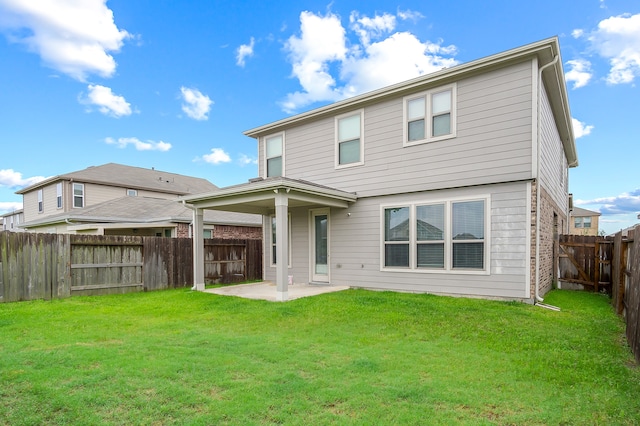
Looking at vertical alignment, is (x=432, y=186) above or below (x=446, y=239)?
above

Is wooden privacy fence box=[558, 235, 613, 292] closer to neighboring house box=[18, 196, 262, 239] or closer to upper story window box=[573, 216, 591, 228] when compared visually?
neighboring house box=[18, 196, 262, 239]

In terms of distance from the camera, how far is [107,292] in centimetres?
980

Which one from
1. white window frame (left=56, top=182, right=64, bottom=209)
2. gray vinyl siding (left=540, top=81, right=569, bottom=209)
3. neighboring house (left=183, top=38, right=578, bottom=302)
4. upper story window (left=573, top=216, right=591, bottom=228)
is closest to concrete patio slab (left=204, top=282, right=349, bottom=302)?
neighboring house (left=183, top=38, right=578, bottom=302)

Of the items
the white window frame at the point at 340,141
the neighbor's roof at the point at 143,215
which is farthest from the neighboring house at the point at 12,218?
the white window frame at the point at 340,141

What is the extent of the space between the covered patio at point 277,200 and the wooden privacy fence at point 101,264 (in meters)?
1.39

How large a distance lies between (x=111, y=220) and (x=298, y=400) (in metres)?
Result: 16.0

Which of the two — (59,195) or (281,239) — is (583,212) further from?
(59,195)

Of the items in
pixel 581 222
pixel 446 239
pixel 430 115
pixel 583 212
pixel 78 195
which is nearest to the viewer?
pixel 446 239

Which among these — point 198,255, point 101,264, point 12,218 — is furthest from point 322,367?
point 12,218

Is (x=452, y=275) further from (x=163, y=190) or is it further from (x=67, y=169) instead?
(x=67, y=169)

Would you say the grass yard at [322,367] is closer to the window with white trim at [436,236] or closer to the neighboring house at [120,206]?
the window with white trim at [436,236]

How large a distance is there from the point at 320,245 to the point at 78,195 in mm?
17251

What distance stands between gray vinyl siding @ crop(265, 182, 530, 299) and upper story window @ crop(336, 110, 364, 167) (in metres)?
1.27

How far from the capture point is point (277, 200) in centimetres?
820
